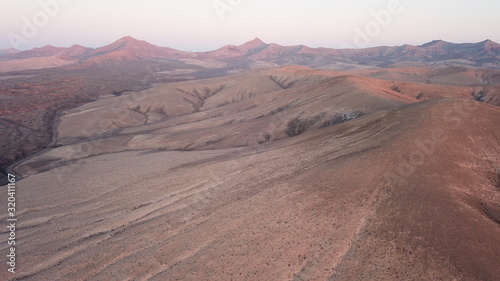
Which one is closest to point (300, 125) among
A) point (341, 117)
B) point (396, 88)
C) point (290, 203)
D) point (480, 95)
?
point (341, 117)

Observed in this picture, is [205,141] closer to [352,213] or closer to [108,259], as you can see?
[108,259]

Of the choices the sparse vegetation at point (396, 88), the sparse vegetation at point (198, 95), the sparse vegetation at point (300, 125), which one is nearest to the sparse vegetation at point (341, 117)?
the sparse vegetation at point (300, 125)

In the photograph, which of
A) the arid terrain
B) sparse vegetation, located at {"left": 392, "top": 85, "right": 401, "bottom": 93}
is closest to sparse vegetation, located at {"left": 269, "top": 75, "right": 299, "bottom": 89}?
sparse vegetation, located at {"left": 392, "top": 85, "right": 401, "bottom": 93}

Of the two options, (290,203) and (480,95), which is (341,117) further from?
(480,95)

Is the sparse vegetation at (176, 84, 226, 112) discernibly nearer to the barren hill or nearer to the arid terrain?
the arid terrain

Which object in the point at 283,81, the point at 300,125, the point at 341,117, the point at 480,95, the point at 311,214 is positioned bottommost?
the point at 311,214

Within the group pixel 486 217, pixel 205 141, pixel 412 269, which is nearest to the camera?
pixel 412 269

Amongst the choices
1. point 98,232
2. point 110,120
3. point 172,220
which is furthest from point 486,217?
point 110,120

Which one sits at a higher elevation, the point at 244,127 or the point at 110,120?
the point at 244,127

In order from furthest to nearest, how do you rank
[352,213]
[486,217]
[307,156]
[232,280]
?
[307,156] → [352,213] → [486,217] → [232,280]

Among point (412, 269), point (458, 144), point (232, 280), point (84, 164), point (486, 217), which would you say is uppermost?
point (458, 144)

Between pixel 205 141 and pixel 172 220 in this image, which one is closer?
pixel 172 220
